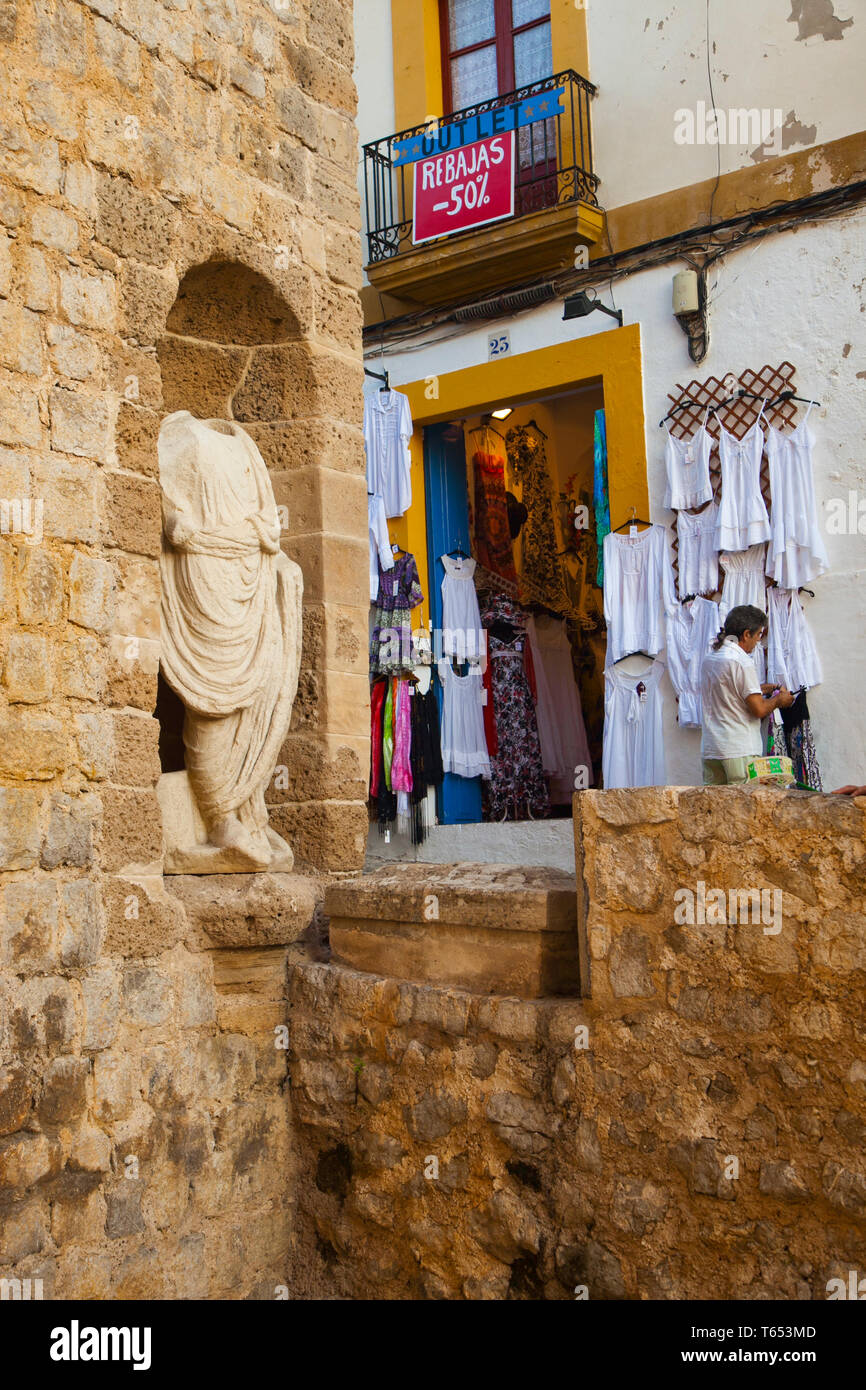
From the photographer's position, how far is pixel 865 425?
25.9 ft

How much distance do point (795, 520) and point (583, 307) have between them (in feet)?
6.26

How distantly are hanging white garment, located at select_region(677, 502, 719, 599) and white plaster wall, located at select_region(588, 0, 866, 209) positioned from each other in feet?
6.93

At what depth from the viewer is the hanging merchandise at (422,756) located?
9281 mm

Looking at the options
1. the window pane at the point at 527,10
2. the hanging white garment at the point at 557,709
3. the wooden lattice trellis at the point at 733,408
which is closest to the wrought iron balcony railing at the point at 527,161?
the window pane at the point at 527,10

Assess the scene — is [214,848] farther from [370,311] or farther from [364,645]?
[370,311]

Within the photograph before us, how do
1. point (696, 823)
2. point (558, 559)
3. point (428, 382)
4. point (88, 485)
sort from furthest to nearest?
point (558, 559) < point (428, 382) < point (88, 485) < point (696, 823)

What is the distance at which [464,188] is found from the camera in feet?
30.8

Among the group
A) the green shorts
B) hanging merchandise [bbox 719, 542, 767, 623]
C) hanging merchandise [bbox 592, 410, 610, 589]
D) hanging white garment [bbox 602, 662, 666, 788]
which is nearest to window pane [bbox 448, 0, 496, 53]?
hanging merchandise [bbox 592, 410, 610, 589]

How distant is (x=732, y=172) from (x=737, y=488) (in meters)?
1.96

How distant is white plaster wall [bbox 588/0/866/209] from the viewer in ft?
26.7

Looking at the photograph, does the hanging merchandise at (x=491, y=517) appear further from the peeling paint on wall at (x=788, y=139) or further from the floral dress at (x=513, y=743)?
the peeling paint on wall at (x=788, y=139)

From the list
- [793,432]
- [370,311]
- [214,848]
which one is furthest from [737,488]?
[214,848]

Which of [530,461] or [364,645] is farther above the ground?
[530,461]

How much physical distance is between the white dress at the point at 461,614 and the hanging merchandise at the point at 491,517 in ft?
0.82
